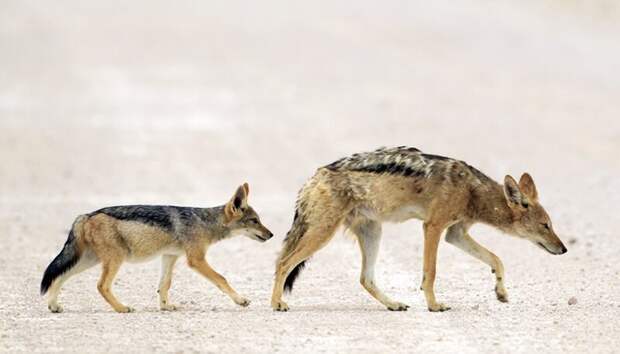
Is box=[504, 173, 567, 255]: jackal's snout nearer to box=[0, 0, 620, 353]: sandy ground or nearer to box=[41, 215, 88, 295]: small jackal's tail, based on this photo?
box=[0, 0, 620, 353]: sandy ground

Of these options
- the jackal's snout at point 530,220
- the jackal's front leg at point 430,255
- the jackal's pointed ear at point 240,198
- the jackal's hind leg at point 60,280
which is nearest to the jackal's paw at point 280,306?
the jackal's front leg at point 430,255

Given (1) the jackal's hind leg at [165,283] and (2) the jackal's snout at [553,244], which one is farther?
(2) the jackal's snout at [553,244]

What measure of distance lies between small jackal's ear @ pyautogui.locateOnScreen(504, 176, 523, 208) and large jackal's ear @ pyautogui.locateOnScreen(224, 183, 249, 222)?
2304 millimetres

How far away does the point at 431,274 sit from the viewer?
1161 centimetres

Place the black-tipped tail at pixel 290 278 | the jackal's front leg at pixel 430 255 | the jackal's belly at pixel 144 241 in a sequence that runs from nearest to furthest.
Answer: the jackal's front leg at pixel 430 255 → the jackal's belly at pixel 144 241 → the black-tipped tail at pixel 290 278

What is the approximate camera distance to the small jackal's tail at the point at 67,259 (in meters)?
11.5

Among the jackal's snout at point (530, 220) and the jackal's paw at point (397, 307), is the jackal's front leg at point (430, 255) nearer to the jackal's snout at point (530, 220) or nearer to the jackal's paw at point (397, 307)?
the jackal's paw at point (397, 307)

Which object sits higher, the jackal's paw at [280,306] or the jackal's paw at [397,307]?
the jackal's paw at [397,307]

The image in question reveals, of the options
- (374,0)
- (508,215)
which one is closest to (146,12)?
(374,0)

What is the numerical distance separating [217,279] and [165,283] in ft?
1.52

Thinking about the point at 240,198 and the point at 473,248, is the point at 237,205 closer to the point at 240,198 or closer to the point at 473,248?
the point at 240,198

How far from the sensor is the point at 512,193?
470 inches

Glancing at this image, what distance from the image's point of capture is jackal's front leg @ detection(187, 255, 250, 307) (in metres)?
11.7

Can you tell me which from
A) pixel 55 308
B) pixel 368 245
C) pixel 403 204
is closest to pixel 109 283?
pixel 55 308
